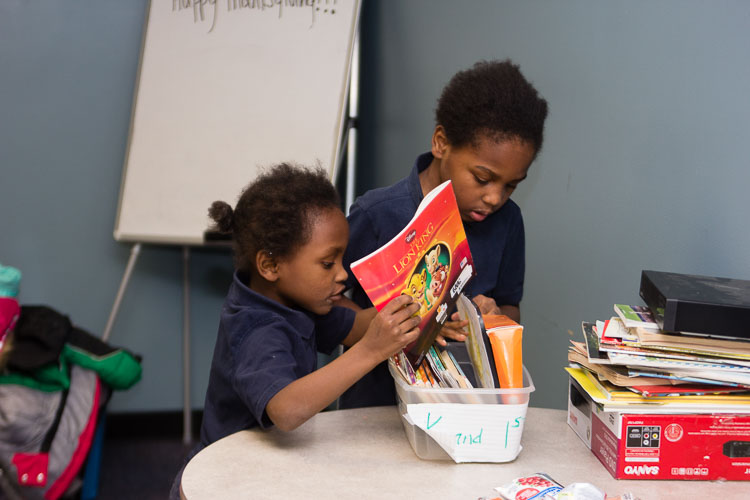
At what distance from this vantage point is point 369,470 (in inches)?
36.7

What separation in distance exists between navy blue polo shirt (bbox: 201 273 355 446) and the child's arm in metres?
0.02

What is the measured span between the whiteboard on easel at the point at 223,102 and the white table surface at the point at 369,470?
1561mm

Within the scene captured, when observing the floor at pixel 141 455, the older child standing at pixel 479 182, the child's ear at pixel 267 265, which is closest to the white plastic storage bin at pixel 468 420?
the older child standing at pixel 479 182

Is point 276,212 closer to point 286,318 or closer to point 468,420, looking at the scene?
point 286,318

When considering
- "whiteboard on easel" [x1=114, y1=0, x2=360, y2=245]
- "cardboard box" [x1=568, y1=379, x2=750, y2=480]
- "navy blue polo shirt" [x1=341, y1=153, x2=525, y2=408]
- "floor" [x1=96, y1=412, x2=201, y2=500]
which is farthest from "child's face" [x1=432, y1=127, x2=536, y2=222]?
"floor" [x1=96, y1=412, x2=201, y2=500]

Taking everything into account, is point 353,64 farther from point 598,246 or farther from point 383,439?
point 383,439

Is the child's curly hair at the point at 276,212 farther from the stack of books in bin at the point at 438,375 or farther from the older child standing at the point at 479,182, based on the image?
the stack of books in bin at the point at 438,375

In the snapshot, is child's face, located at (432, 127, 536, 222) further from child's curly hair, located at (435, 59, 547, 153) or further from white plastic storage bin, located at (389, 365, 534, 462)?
white plastic storage bin, located at (389, 365, 534, 462)

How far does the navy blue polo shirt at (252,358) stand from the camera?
3.27 ft

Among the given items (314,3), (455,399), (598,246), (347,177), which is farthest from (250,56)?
(455,399)

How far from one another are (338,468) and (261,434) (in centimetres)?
16

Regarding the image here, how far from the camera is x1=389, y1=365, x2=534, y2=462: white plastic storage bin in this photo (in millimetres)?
937

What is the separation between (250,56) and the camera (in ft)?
8.47

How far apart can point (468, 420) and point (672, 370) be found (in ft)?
0.85
